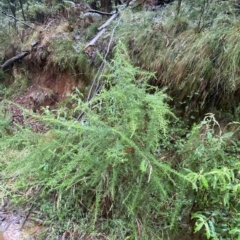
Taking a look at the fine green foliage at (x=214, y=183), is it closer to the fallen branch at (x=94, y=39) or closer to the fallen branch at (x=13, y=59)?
the fallen branch at (x=94, y=39)

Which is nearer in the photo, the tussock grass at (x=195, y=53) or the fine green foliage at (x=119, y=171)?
the fine green foliage at (x=119, y=171)

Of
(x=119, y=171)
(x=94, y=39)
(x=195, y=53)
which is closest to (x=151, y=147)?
(x=119, y=171)

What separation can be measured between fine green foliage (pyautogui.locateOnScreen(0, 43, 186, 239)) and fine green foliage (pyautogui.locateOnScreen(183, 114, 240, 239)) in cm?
14

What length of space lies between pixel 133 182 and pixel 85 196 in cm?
41

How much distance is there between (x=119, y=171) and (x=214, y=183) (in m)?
0.59

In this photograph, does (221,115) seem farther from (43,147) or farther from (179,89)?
(43,147)

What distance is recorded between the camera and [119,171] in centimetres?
172

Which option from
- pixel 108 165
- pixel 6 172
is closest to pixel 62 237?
pixel 108 165

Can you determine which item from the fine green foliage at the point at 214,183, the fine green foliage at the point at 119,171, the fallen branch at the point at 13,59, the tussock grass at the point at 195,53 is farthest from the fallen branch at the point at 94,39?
the fine green foliage at the point at 214,183

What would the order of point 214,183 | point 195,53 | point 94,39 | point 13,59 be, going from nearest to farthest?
point 214,183 < point 195,53 < point 94,39 < point 13,59

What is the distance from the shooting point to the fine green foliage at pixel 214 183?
1.46 meters

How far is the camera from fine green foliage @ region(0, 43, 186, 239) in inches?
65.3

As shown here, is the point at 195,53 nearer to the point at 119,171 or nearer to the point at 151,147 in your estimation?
the point at 151,147

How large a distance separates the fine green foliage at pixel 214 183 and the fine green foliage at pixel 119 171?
5.5 inches
